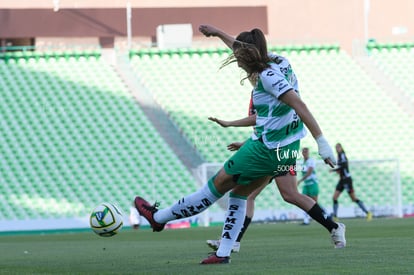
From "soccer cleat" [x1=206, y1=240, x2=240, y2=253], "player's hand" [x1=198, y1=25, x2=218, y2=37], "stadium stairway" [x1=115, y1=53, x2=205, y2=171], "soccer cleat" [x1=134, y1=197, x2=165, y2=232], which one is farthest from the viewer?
"stadium stairway" [x1=115, y1=53, x2=205, y2=171]

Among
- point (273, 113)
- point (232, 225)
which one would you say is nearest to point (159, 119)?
point (232, 225)

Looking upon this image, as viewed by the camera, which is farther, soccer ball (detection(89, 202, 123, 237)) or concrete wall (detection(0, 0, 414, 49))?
concrete wall (detection(0, 0, 414, 49))

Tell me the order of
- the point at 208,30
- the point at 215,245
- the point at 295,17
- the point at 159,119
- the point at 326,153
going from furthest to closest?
the point at 295,17
the point at 159,119
the point at 215,245
the point at 208,30
the point at 326,153

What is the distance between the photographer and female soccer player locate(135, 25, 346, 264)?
308 inches

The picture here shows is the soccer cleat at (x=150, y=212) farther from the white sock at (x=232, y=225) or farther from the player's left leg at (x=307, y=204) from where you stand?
the player's left leg at (x=307, y=204)

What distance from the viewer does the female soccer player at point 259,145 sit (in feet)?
25.6

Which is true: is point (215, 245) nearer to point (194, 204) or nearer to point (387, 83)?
point (194, 204)

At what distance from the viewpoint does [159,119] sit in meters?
30.1

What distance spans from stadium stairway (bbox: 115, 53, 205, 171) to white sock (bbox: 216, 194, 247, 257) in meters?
20.0

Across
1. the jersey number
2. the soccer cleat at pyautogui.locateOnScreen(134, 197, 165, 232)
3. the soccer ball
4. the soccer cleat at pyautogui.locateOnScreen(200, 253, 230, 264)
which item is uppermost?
the jersey number

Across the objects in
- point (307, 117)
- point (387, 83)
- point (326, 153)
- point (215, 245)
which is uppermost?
point (307, 117)

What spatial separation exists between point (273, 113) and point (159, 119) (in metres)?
22.1

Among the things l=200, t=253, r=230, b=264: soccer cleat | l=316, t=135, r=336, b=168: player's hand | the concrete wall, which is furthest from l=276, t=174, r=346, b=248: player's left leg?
the concrete wall

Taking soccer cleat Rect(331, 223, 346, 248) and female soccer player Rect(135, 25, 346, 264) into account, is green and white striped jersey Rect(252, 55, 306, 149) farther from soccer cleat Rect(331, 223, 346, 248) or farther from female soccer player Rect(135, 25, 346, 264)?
soccer cleat Rect(331, 223, 346, 248)
